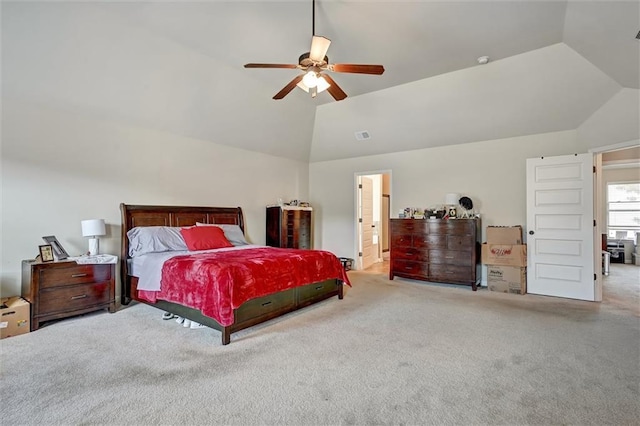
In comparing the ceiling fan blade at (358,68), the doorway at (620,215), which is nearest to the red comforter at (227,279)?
the ceiling fan blade at (358,68)

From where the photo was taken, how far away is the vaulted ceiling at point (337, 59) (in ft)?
10.1

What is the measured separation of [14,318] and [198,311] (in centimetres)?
176

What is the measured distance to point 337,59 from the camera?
4059mm

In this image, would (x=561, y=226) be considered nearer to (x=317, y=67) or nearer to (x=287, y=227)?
(x=317, y=67)

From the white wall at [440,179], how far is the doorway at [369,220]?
0.14 meters

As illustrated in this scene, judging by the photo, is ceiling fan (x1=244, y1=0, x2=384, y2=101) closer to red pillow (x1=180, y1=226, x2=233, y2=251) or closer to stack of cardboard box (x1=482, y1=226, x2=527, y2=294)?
red pillow (x1=180, y1=226, x2=233, y2=251)

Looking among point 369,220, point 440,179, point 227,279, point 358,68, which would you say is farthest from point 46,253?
point 440,179

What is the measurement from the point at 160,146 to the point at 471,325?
15.8 feet

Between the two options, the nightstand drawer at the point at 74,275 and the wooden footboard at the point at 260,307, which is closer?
the wooden footboard at the point at 260,307

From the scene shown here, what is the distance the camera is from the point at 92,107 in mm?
4008

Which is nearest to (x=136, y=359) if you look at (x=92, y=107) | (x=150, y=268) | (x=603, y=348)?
(x=150, y=268)

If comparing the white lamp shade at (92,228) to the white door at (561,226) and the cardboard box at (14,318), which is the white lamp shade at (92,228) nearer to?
the cardboard box at (14,318)

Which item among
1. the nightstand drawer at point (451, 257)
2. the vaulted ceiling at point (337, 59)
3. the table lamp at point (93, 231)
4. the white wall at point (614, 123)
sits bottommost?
the nightstand drawer at point (451, 257)

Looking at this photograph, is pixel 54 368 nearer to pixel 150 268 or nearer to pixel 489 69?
pixel 150 268
